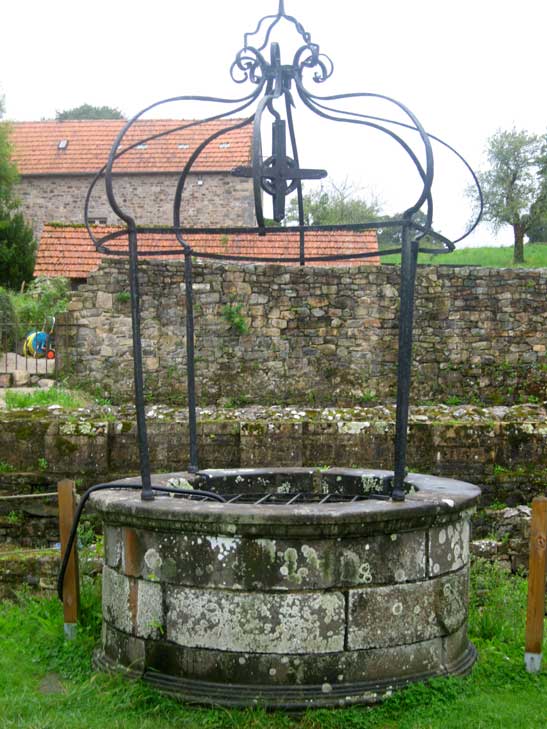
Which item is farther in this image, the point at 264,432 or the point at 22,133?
the point at 22,133

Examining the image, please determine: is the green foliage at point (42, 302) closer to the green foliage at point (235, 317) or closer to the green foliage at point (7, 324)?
the green foliage at point (7, 324)

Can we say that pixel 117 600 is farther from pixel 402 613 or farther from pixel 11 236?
pixel 11 236

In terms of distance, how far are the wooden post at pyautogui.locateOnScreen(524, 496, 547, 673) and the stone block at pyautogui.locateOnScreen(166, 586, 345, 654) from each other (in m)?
1.25

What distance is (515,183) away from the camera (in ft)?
98.5

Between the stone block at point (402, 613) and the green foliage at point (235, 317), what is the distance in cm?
819

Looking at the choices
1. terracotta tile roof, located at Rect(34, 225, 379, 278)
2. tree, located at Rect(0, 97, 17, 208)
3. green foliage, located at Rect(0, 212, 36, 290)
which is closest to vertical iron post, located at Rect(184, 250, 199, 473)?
terracotta tile roof, located at Rect(34, 225, 379, 278)

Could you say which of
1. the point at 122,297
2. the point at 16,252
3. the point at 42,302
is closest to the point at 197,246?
the point at 42,302

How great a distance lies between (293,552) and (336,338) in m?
8.70

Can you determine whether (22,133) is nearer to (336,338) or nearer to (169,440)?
(336,338)

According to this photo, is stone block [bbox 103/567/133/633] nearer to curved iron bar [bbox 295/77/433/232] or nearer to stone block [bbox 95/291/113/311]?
curved iron bar [bbox 295/77/433/232]

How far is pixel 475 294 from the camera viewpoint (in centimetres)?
1279

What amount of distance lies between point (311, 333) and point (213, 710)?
8862mm

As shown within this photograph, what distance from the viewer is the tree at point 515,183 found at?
97.2 feet

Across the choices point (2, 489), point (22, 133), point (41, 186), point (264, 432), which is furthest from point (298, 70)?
point (22, 133)
